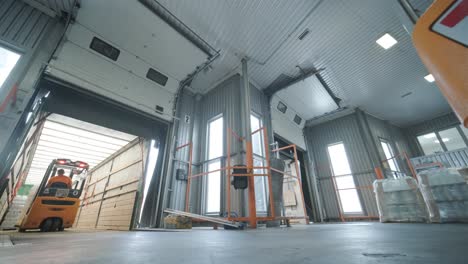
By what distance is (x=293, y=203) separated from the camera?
795 centimetres

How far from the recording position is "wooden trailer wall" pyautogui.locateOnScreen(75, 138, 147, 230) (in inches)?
199

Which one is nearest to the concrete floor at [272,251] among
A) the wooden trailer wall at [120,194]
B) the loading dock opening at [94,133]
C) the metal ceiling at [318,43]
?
the loading dock opening at [94,133]

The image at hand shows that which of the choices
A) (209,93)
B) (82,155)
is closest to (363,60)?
(209,93)

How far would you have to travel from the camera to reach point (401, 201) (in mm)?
4535

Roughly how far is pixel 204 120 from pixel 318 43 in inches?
195

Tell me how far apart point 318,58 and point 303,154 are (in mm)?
4984

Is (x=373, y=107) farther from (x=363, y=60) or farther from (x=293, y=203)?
(x=293, y=203)

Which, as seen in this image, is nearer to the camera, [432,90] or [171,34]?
[171,34]

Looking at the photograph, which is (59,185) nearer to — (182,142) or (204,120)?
(182,142)

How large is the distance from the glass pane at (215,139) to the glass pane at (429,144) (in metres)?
12.6

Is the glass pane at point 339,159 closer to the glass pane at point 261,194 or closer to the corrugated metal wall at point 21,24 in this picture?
the glass pane at point 261,194

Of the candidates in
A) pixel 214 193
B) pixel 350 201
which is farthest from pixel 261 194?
pixel 350 201

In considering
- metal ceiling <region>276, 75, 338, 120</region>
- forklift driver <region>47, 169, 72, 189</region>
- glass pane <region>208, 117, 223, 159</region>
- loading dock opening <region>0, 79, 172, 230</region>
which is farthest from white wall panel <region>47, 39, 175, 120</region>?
metal ceiling <region>276, 75, 338, 120</region>

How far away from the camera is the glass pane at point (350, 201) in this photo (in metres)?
8.10
